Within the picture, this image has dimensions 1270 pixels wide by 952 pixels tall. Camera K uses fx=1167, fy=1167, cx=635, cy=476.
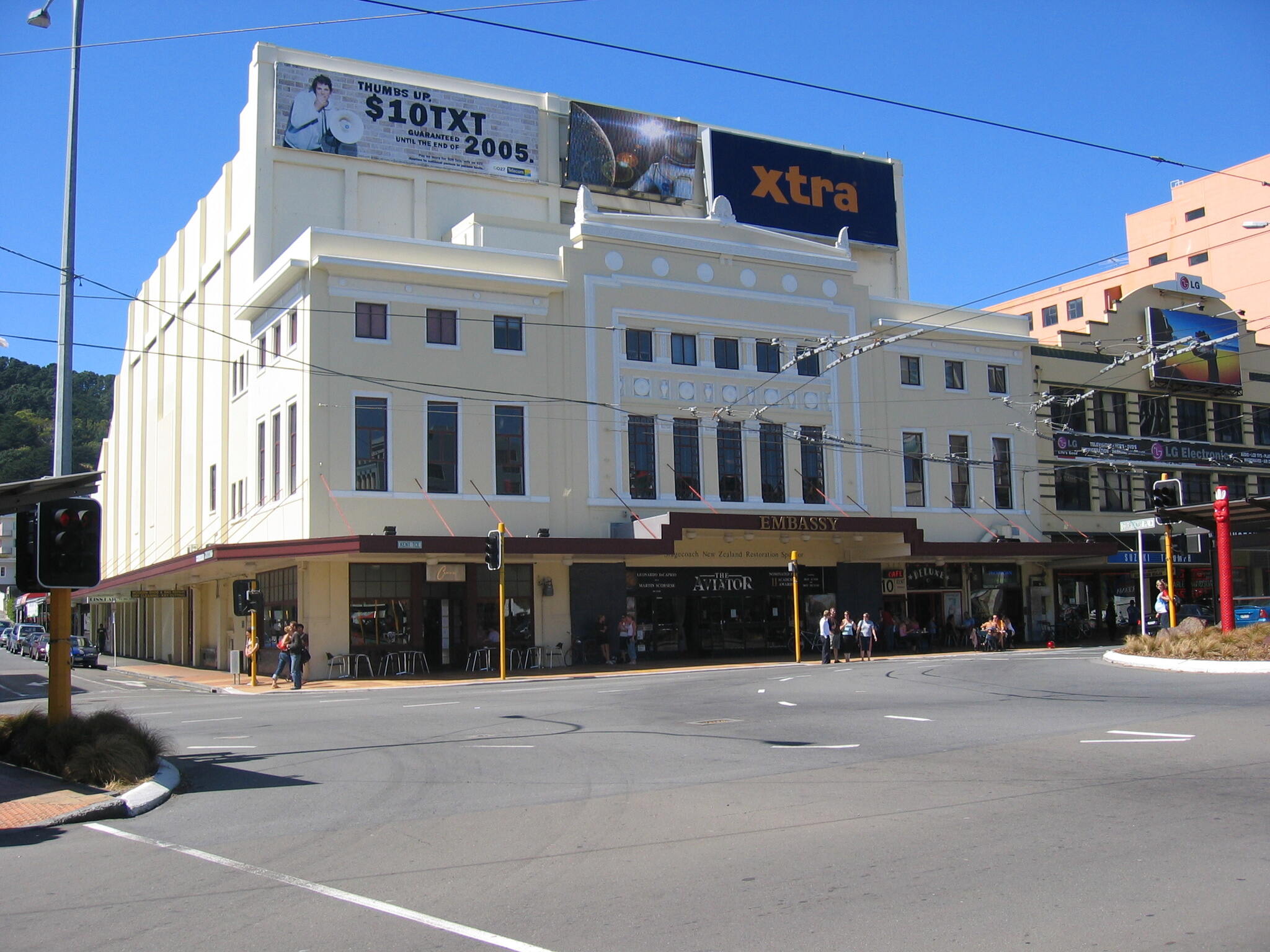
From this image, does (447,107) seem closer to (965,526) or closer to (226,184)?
(226,184)

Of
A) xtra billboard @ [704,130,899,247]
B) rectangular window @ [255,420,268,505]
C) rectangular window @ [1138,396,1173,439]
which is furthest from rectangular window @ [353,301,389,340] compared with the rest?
rectangular window @ [1138,396,1173,439]

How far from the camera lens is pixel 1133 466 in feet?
157

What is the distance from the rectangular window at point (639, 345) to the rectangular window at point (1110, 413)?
66.3ft

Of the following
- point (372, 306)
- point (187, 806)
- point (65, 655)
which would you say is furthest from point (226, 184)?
point (187, 806)

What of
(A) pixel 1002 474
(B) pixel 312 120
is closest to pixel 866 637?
(A) pixel 1002 474

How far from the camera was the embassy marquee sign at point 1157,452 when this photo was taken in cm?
4666

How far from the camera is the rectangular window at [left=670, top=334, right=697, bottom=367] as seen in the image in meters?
38.8

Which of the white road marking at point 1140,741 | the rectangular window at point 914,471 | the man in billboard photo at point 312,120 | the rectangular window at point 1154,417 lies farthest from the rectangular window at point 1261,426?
the white road marking at point 1140,741

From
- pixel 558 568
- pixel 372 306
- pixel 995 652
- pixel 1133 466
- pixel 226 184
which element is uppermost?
pixel 226 184

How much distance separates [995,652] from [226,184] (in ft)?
110

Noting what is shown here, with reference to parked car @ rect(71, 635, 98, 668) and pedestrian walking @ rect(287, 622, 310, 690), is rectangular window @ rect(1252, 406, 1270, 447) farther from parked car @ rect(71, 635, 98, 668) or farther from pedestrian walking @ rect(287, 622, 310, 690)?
parked car @ rect(71, 635, 98, 668)

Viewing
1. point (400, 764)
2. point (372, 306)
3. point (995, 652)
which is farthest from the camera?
point (995, 652)

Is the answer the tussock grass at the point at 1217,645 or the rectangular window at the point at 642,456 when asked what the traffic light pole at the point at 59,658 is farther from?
the rectangular window at the point at 642,456

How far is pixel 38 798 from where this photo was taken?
10734 mm
